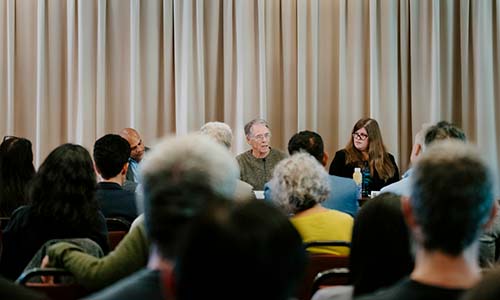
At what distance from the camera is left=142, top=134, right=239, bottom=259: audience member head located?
164cm

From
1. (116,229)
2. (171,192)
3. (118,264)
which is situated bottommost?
(116,229)

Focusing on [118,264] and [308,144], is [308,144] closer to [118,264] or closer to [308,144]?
[308,144]

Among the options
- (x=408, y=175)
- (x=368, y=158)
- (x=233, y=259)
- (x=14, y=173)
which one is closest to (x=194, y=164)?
(x=233, y=259)

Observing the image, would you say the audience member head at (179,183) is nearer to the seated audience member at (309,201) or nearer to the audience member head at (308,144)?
the seated audience member at (309,201)

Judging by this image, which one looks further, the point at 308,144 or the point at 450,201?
the point at 308,144

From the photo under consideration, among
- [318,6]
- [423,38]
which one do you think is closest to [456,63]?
[423,38]

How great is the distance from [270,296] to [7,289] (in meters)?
0.80

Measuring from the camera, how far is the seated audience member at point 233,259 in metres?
1.07

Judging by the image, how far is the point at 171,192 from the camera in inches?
66.0

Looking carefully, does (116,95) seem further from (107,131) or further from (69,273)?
(69,273)

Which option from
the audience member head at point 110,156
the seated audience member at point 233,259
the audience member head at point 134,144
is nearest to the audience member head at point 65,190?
the audience member head at point 110,156

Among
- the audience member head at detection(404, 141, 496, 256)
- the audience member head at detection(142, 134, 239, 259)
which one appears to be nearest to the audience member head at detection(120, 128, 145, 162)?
the audience member head at detection(142, 134, 239, 259)

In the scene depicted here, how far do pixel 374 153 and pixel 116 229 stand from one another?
3.25 m

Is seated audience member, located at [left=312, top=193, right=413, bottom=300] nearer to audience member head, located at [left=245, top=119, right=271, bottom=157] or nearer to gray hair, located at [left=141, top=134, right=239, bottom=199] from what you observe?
gray hair, located at [left=141, top=134, right=239, bottom=199]
